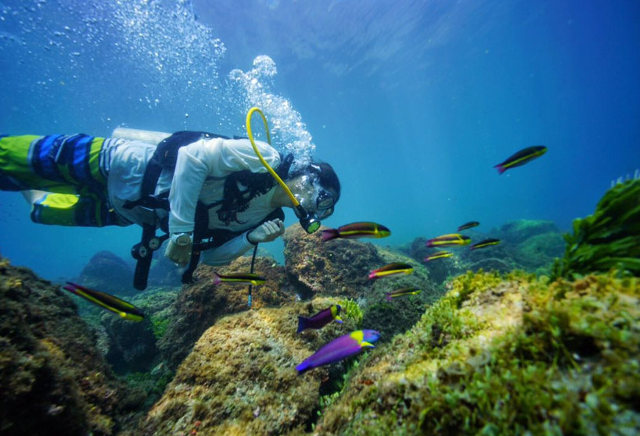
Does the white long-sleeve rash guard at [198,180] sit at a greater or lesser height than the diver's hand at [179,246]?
→ greater

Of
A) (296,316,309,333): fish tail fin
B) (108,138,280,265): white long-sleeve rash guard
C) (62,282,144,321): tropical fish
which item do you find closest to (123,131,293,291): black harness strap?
(108,138,280,265): white long-sleeve rash guard

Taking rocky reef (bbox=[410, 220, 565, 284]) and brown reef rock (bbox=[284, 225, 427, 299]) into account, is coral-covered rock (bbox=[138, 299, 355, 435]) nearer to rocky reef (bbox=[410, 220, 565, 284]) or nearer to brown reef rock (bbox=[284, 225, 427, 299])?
brown reef rock (bbox=[284, 225, 427, 299])

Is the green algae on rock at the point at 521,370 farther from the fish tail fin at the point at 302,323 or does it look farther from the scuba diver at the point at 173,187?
the scuba diver at the point at 173,187

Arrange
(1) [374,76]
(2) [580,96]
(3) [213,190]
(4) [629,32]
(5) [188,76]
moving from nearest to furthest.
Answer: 1. (3) [213,190]
2. (5) [188,76]
3. (1) [374,76]
4. (4) [629,32]
5. (2) [580,96]

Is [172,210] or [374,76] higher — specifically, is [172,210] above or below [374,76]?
below

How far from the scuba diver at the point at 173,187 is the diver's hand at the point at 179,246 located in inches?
0.5

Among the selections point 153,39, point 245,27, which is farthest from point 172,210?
point 245,27

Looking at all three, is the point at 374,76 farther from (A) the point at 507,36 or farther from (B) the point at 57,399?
(B) the point at 57,399

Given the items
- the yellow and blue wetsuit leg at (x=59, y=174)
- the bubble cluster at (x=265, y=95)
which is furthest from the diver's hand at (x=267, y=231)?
the bubble cluster at (x=265, y=95)

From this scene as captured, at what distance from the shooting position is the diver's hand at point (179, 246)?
10.9ft

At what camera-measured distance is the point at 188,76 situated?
20.5 m

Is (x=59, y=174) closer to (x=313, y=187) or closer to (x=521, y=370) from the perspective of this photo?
(x=313, y=187)

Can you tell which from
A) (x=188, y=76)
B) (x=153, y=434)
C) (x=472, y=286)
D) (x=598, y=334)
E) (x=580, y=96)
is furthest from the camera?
(x=580, y=96)

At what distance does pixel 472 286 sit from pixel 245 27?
26.7m
